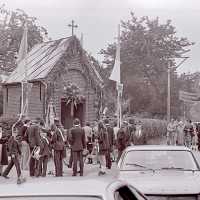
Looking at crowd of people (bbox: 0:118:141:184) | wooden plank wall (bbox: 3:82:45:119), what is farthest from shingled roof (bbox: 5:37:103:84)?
crowd of people (bbox: 0:118:141:184)

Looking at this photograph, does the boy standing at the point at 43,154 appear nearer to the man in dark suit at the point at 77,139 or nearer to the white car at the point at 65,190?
the man in dark suit at the point at 77,139

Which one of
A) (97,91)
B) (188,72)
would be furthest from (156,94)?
(97,91)

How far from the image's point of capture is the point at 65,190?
15.2 ft

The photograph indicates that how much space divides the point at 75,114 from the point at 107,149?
656 inches

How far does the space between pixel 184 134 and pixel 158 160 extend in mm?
25692

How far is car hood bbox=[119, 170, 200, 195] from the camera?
28.8ft

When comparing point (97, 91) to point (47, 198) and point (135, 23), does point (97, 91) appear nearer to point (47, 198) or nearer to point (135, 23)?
point (47, 198)

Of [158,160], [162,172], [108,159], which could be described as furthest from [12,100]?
[162,172]

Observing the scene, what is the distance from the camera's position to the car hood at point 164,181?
28.8 feet

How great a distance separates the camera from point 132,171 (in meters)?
10.2

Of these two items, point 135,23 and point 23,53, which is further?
point 135,23

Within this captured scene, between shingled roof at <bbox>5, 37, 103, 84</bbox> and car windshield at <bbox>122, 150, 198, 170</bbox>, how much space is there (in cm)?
2311

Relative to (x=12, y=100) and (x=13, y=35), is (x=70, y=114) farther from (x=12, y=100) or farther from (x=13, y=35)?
(x=13, y=35)

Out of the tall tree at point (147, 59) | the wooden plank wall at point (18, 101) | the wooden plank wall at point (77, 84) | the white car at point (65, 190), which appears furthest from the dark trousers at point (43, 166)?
the tall tree at point (147, 59)
